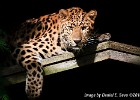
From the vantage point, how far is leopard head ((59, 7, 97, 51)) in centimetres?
618

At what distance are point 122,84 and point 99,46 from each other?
1039 mm

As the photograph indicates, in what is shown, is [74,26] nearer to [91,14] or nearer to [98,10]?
[91,14]

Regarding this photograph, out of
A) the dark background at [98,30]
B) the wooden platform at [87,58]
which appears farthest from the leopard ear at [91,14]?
the wooden platform at [87,58]

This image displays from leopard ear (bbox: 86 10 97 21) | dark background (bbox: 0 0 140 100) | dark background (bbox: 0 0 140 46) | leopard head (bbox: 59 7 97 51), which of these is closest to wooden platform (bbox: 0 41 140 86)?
dark background (bbox: 0 0 140 100)

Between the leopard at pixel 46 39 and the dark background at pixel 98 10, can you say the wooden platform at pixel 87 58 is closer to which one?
the leopard at pixel 46 39

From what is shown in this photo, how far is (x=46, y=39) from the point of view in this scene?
21.5ft

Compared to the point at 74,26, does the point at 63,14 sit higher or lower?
higher

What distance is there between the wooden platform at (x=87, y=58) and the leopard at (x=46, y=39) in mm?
113

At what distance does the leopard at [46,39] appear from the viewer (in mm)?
5716

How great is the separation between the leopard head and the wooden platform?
43 cm

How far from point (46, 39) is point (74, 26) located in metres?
0.39

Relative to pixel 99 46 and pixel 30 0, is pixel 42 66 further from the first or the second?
pixel 30 0

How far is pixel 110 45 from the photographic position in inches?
221

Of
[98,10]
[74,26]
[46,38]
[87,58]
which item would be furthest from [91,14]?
[98,10]
